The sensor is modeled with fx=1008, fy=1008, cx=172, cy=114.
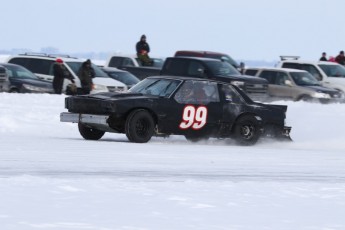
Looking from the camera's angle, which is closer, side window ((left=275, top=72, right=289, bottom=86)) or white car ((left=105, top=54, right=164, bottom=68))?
side window ((left=275, top=72, right=289, bottom=86))

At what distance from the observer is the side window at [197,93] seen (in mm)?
18052

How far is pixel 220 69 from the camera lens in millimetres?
29953

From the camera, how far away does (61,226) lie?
852 centimetres

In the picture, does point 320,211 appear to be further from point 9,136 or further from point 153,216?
point 9,136

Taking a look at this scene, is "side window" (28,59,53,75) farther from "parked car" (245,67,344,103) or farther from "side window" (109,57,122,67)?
"parked car" (245,67,344,103)

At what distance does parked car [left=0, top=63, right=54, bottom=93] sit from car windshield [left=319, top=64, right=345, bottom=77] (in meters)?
10.7

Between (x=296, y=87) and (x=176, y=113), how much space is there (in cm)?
1507

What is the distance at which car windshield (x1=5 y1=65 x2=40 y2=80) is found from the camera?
98.7ft

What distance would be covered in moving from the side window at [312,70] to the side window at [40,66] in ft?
30.5

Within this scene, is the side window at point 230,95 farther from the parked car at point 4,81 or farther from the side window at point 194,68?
the parked car at point 4,81

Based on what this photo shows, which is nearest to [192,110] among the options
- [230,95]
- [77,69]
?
[230,95]

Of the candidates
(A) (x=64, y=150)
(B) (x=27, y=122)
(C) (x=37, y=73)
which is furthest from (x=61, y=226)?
(C) (x=37, y=73)

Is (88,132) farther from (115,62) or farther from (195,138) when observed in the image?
(115,62)

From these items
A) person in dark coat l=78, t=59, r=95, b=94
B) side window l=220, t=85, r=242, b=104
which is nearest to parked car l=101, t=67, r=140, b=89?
person in dark coat l=78, t=59, r=95, b=94
